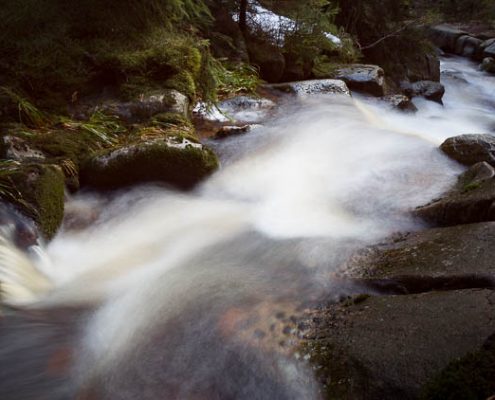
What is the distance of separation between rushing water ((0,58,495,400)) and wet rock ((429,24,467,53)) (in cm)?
1829

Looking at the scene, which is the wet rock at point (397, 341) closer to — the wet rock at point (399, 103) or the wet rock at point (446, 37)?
the wet rock at point (399, 103)

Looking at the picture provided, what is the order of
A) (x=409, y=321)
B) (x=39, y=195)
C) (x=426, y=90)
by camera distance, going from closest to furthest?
(x=409, y=321), (x=39, y=195), (x=426, y=90)

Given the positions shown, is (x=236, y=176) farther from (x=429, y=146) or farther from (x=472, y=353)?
(x=472, y=353)

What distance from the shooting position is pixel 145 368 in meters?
2.74

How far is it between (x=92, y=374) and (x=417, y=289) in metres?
2.26

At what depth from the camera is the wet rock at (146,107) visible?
586 centimetres

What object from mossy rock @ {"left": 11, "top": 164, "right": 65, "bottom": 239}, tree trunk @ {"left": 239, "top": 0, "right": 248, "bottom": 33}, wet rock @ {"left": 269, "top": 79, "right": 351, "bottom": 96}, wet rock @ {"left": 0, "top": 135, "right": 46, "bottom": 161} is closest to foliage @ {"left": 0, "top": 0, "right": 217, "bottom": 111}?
wet rock @ {"left": 0, "top": 135, "right": 46, "bottom": 161}

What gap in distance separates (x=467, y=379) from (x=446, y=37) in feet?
78.4

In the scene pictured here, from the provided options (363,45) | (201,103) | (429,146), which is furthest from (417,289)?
(363,45)

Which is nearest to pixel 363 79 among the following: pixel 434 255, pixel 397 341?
pixel 434 255

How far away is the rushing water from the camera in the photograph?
8.71 feet

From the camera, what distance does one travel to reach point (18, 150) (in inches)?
177

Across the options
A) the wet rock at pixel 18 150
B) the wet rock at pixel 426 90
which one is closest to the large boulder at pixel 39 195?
the wet rock at pixel 18 150

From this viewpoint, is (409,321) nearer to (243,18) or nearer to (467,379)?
(467,379)
